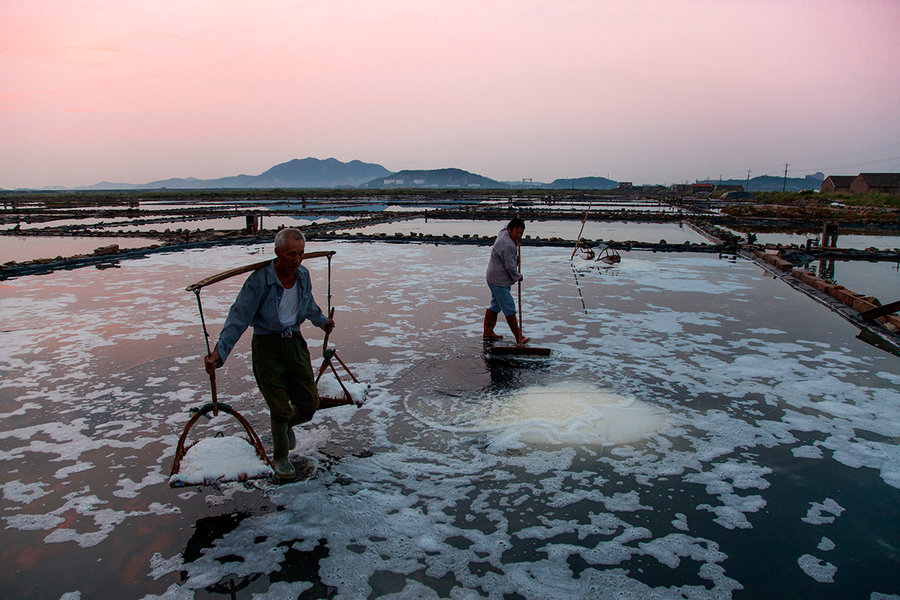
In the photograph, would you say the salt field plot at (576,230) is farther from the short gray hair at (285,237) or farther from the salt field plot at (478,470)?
the short gray hair at (285,237)

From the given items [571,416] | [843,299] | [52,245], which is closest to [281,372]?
[571,416]

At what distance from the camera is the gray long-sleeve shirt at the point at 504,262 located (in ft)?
18.7

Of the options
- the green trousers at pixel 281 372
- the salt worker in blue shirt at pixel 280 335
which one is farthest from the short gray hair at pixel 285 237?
the green trousers at pixel 281 372

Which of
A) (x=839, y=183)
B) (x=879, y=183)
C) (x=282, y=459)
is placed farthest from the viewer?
(x=839, y=183)

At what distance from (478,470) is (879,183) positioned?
67.6 meters

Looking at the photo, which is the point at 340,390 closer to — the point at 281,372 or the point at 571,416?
the point at 281,372

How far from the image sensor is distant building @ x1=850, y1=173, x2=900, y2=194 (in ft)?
171

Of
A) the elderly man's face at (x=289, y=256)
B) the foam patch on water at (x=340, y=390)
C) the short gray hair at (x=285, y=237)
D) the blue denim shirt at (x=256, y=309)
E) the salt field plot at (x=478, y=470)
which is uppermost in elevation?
the short gray hair at (x=285, y=237)

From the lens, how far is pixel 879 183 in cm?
5344

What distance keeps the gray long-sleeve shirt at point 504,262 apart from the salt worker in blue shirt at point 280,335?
2845mm

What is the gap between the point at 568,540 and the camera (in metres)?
2.85

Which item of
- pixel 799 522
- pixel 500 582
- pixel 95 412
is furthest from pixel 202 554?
pixel 799 522

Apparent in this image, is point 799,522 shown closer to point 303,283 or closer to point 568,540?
point 568,540

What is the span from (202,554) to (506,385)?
294 centimetres
